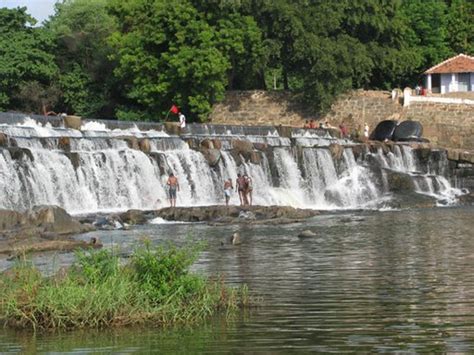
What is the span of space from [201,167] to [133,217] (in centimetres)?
814

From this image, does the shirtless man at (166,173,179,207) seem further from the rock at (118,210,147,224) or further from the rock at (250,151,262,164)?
the rock at (250,151,262,164)

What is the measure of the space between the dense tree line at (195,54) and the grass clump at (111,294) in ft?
139

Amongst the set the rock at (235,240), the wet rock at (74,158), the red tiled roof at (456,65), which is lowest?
the rock at (235,240)

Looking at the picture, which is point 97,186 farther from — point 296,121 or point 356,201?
point 296,121

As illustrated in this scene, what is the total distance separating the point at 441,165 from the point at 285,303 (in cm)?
3417

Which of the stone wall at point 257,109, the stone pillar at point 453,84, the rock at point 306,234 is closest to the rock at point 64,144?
the rock at point 306,234

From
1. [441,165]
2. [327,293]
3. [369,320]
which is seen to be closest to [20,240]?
[327,293]

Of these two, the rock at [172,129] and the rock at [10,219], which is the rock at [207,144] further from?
the rock at [10,219]

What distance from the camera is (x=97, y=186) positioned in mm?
37375

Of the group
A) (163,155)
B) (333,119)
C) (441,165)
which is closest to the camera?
(163,155)

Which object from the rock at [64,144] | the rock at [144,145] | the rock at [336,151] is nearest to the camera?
the rock at [64,144]

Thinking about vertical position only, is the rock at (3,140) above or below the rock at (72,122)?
below

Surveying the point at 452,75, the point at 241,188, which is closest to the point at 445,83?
the point at 452,75

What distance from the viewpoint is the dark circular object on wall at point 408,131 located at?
5500 cm
